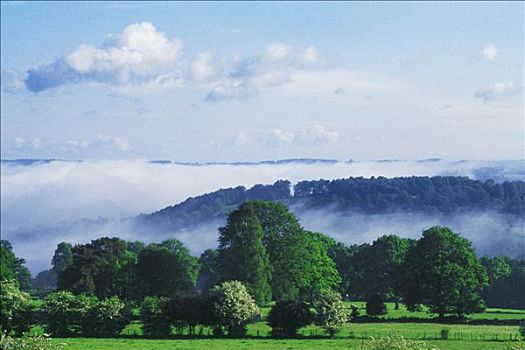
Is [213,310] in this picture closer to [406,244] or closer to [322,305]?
[322,305]

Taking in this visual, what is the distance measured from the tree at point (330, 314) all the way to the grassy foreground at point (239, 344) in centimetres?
497

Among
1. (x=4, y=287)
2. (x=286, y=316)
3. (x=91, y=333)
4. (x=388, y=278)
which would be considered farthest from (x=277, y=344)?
(x=388, y=278)

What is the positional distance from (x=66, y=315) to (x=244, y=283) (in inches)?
798

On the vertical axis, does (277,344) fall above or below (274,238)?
below

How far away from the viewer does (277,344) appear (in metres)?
71.9

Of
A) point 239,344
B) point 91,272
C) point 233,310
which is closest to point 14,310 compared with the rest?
point 91,272

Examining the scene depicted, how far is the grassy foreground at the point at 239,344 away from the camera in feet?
222

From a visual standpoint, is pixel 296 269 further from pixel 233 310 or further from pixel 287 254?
pixel 233 310

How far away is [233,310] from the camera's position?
84.2 m

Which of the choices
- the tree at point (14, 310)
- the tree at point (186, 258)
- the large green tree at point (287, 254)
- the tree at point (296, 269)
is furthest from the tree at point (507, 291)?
the tree at point (14, 310)

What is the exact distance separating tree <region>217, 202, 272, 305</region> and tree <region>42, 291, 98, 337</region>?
1754cm

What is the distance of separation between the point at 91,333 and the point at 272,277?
24808 mm

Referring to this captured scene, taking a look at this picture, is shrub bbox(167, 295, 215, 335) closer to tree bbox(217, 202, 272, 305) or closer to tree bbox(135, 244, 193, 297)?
A: tree bbox(217, 202, 272, 305)

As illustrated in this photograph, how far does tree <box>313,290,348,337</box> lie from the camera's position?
3223 inches
